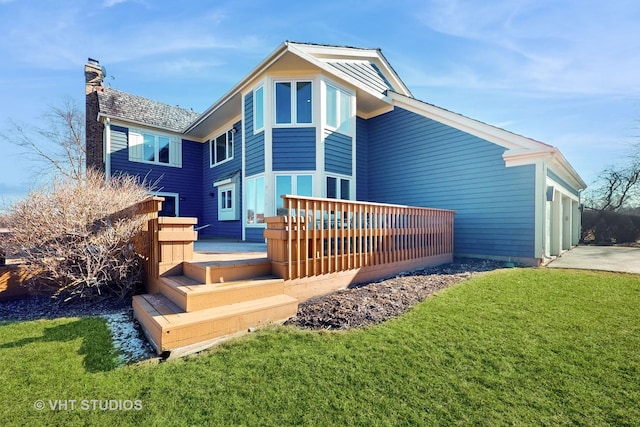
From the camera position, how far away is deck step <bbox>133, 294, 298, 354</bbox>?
271 centimetres

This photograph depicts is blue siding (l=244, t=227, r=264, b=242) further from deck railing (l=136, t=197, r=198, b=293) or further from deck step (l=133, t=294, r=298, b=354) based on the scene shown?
deck step (l=133, t=294, r=298, b=354)

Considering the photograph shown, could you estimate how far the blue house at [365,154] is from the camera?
25.2 ft

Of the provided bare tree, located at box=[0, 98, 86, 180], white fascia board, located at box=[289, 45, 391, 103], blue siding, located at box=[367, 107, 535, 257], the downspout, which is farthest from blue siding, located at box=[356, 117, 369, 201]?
bare tree, located at box=[0, 98, 86, 180]

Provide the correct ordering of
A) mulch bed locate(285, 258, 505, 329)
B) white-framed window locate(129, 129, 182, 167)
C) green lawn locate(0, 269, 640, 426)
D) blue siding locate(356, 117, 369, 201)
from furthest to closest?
white-framed window locate(129, 129, 182, 167)
blue siding locate(356, 117, 369, 201)
mulch bed locate(285, 258, 505, 329)
green lawn locate(0, 269, 640, 426)

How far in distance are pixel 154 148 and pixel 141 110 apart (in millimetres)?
2049

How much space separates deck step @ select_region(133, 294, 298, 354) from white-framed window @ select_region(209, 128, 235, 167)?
31.0 feet

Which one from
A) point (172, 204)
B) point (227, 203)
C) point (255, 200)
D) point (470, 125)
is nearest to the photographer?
point (470, 125)

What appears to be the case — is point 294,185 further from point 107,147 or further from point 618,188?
point 618,188

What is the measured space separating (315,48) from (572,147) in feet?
56.0

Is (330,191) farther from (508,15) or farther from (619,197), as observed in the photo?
(619,197)

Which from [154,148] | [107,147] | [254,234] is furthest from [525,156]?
[107,147]

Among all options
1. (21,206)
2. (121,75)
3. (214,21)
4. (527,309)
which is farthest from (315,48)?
(121,75)

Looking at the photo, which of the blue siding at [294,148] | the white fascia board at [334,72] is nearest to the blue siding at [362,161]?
the white fascia board at [334,72]

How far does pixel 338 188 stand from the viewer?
9.15 m
